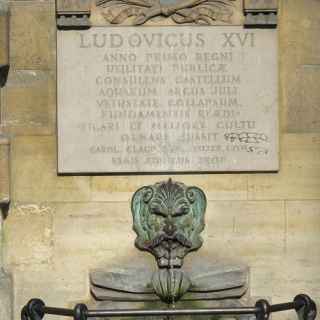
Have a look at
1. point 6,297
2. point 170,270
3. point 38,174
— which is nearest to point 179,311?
point 170,270

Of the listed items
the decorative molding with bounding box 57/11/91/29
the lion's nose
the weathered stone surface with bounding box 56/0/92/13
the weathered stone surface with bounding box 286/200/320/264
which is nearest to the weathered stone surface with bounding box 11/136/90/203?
the lion's nose

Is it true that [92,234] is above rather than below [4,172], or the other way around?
below

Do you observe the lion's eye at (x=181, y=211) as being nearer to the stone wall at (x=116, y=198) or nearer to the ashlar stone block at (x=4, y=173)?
the stone wall at (x=116, y=198)

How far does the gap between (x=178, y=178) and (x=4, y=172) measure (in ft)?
4.56

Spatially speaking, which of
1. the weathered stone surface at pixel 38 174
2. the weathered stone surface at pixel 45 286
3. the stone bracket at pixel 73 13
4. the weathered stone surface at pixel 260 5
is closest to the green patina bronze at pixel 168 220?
the weathered stone surface at pixel 38 174

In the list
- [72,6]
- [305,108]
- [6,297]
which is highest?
[72,6]

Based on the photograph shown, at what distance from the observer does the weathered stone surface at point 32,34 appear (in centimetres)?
738

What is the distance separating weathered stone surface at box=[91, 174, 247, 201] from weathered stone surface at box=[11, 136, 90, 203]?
112mm

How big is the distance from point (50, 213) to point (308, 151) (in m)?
2.14

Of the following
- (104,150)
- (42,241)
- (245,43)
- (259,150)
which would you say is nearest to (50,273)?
(42,241)

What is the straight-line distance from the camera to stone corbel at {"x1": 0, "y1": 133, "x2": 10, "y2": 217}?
723 centimetres

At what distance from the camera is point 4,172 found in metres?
7.25

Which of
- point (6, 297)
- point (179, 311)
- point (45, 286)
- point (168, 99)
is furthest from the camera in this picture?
point (168, 99)

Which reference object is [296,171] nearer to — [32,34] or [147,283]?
[147,283]
